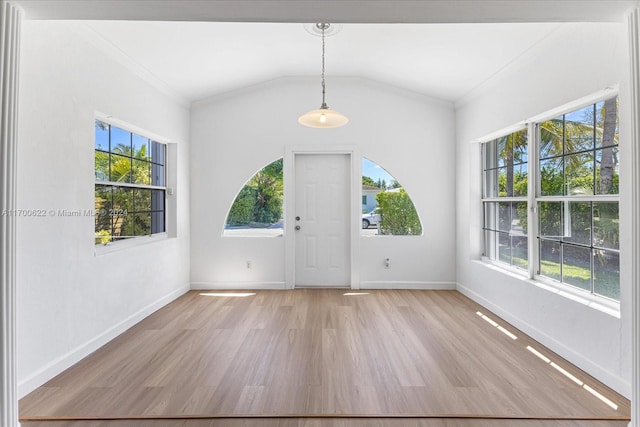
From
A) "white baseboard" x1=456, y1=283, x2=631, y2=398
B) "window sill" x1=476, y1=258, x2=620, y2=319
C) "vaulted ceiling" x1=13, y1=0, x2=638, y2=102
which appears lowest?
"white baseboard" x1=456, y1=283, x2=631, y2=398

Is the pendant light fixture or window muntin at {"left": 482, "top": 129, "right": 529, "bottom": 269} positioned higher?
the pendant light fixture

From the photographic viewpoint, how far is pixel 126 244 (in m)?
3.50

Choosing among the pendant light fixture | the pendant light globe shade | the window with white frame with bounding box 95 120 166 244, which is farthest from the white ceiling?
the pendant light globe shade

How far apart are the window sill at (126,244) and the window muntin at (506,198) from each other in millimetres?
4063

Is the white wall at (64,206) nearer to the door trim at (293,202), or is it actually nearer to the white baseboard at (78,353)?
the white baseboard at (78,353)

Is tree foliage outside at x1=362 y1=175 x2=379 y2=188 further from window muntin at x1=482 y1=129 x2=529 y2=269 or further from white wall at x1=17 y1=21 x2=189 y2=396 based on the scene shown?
white wall at x1=17 y1=21 x2=189 y2=396

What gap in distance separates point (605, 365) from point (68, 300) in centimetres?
391

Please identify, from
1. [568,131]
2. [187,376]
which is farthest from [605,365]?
[187,376]

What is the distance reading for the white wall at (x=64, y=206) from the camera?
222 centimetres

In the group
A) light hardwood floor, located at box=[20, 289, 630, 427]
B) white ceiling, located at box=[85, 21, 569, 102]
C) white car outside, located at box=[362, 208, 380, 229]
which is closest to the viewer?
light hardwood floor, located at box=[20, 289, 630, 427]

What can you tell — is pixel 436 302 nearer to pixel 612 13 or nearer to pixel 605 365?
pixel 605 365

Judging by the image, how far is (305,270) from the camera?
493 centimetres

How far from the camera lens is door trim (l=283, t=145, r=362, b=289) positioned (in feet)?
15.7

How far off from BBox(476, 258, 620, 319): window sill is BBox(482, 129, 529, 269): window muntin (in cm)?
12
